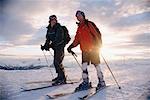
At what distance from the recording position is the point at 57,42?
40.0 feet

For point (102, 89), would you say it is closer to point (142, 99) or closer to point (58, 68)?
point (142, 99)

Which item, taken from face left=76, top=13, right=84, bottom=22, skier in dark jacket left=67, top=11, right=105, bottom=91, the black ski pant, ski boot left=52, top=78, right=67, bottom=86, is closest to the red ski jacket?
skier in dark jacket left=67, top=11, right=105, bottom=91

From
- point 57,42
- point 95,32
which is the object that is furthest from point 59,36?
point 95,32

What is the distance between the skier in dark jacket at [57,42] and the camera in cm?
1218

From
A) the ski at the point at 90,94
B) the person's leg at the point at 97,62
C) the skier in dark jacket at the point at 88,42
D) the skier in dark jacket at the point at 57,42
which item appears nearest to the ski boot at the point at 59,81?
the skier in dark jacket at the point at 57,42

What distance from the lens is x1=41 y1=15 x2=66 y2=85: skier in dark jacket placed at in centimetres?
1218

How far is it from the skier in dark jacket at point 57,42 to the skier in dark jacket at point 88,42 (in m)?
1.56

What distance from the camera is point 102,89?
33.3 feet

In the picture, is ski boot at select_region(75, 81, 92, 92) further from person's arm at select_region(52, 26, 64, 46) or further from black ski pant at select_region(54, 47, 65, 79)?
person's arm at select_region(52, 26, 64, 46)

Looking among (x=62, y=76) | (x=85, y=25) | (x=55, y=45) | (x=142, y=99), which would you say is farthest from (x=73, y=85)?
(x=142, y=99)

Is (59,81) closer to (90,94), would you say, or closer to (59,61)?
(59,61)

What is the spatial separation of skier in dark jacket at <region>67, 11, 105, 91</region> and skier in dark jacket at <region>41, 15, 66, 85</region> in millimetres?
1560

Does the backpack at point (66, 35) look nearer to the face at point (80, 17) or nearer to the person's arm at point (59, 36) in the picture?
the person's arm at point (59, 36)

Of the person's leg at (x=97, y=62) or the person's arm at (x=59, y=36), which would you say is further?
the person's arm at (x=59, y=36)
